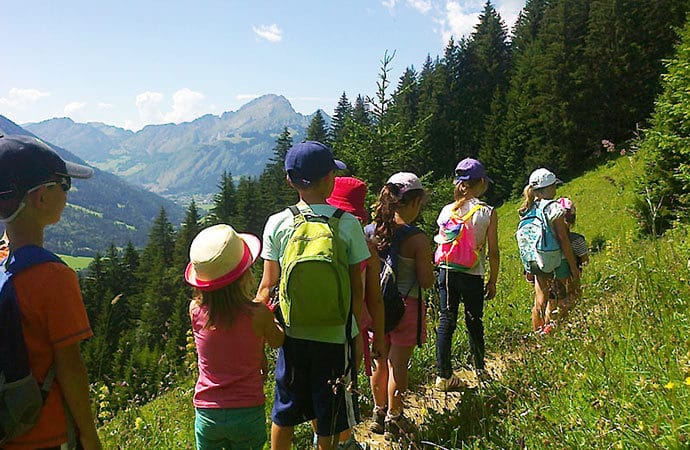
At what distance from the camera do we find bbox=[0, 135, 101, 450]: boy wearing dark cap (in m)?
2.08

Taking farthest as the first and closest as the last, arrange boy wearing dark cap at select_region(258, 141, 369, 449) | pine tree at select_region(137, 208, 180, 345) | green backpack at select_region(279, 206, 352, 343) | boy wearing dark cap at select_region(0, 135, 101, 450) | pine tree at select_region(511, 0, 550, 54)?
pine tree at select_region(511, 0, 550, 54)
pine tree at select_region(137, 208, 180, 345)
boy wearing dark cap at select_region(258, 141, 369, 449)
green backpack at select_region(279, 206, 352, 343)
boy wearing dark cap at select_region(0, 135, 101, 450)

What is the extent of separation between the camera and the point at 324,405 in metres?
2.96

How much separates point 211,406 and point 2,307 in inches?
50.1

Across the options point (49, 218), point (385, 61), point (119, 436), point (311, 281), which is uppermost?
point (385, 61)

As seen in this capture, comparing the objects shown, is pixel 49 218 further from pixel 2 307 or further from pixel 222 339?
pixel 222 339

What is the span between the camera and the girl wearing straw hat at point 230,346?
111 inches

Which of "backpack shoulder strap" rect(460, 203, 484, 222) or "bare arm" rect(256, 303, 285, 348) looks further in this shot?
"backpack shoulder strap" rect(460, 203, 484, 222)

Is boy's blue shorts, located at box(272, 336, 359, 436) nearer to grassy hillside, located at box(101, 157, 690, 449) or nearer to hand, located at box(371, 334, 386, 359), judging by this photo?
hand, located at box(371, 334, 386, 359)

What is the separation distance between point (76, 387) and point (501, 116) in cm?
4622

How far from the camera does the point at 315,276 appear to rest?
2727mm

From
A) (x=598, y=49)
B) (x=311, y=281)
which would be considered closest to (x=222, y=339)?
(x=311, y=281)

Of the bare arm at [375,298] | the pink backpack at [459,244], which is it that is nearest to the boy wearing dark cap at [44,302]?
the bare arm at [375,298]

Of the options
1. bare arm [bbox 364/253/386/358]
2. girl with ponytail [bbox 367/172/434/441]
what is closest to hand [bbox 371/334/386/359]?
bare arm [bbox 364/253/386/358]

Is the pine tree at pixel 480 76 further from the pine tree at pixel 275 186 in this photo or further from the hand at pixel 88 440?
the hand at pixel 88 440
